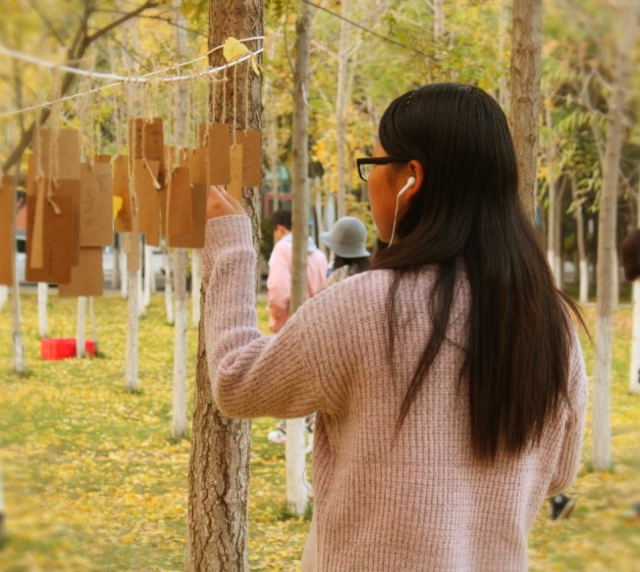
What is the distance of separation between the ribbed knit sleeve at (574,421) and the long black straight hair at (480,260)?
0.25 ft

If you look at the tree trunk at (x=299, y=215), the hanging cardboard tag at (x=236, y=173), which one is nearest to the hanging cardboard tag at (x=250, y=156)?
the hanging cardboard tag at (x=236, y=173)

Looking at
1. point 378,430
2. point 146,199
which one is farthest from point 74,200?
point 378,430

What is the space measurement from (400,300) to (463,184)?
22 centimetres

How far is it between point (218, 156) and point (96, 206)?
1.10 feet

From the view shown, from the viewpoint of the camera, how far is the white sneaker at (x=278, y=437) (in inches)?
286

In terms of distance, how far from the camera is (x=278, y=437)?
7.32 metres

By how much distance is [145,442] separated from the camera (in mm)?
7047

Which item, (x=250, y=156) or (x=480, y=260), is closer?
(x=480, y=260)

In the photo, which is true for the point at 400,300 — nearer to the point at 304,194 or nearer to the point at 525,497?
the point at 525,497

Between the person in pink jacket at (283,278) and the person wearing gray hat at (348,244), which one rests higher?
the person wearing gray hat at (348,244)

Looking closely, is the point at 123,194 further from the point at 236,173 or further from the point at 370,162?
the point at 370,162

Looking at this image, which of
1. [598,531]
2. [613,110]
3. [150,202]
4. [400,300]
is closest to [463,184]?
[400,300]

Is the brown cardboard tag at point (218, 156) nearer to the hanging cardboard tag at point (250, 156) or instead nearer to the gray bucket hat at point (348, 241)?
the hanging cardboard tag at point (250, 156)

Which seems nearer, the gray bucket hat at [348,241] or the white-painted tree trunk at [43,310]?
the gray bucket hat at [348,241]
